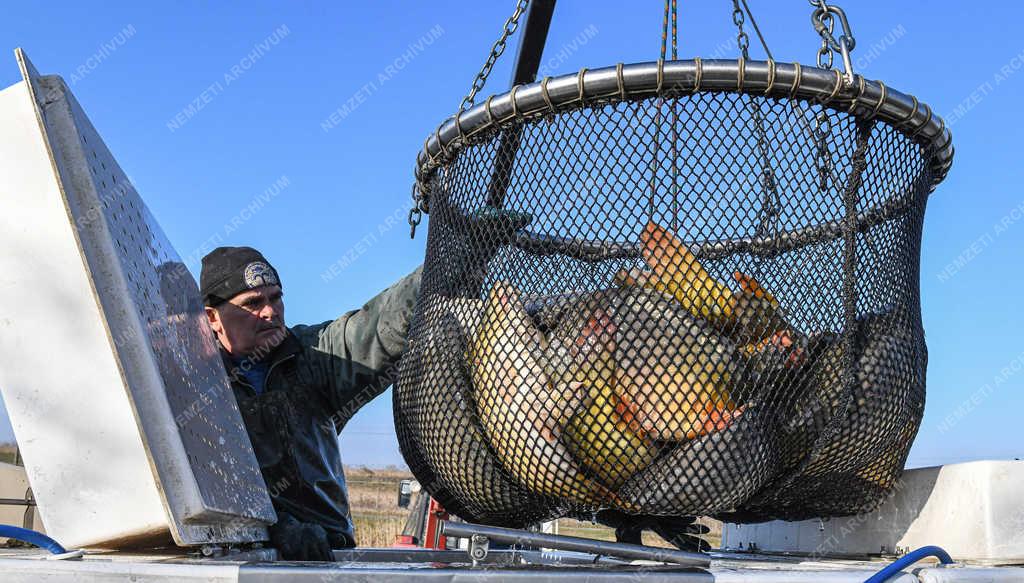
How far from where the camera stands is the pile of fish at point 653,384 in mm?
1657

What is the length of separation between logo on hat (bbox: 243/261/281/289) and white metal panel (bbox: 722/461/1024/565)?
2.02 m

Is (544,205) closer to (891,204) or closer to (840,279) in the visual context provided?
(840,279)

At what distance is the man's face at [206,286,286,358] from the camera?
3234 mm

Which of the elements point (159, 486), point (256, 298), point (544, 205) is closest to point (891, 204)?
point (544, 205)

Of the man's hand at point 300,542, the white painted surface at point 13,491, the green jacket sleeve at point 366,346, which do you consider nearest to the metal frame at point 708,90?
the man's hand at point 300,542

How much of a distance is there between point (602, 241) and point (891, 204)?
658 millimetres

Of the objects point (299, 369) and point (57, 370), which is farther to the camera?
point (299, 369)

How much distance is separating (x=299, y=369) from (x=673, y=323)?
185cm

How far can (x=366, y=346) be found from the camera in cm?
305

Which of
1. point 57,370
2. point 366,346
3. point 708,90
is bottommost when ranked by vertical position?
point 57,370

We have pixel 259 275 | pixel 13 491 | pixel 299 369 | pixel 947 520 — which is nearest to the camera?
pixel 947 520

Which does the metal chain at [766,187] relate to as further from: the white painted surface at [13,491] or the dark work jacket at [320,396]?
the white painted surface at [13,491]

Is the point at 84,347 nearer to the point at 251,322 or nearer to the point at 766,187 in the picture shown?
the point at 766,187

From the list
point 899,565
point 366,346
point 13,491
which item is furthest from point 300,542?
point 13,491
